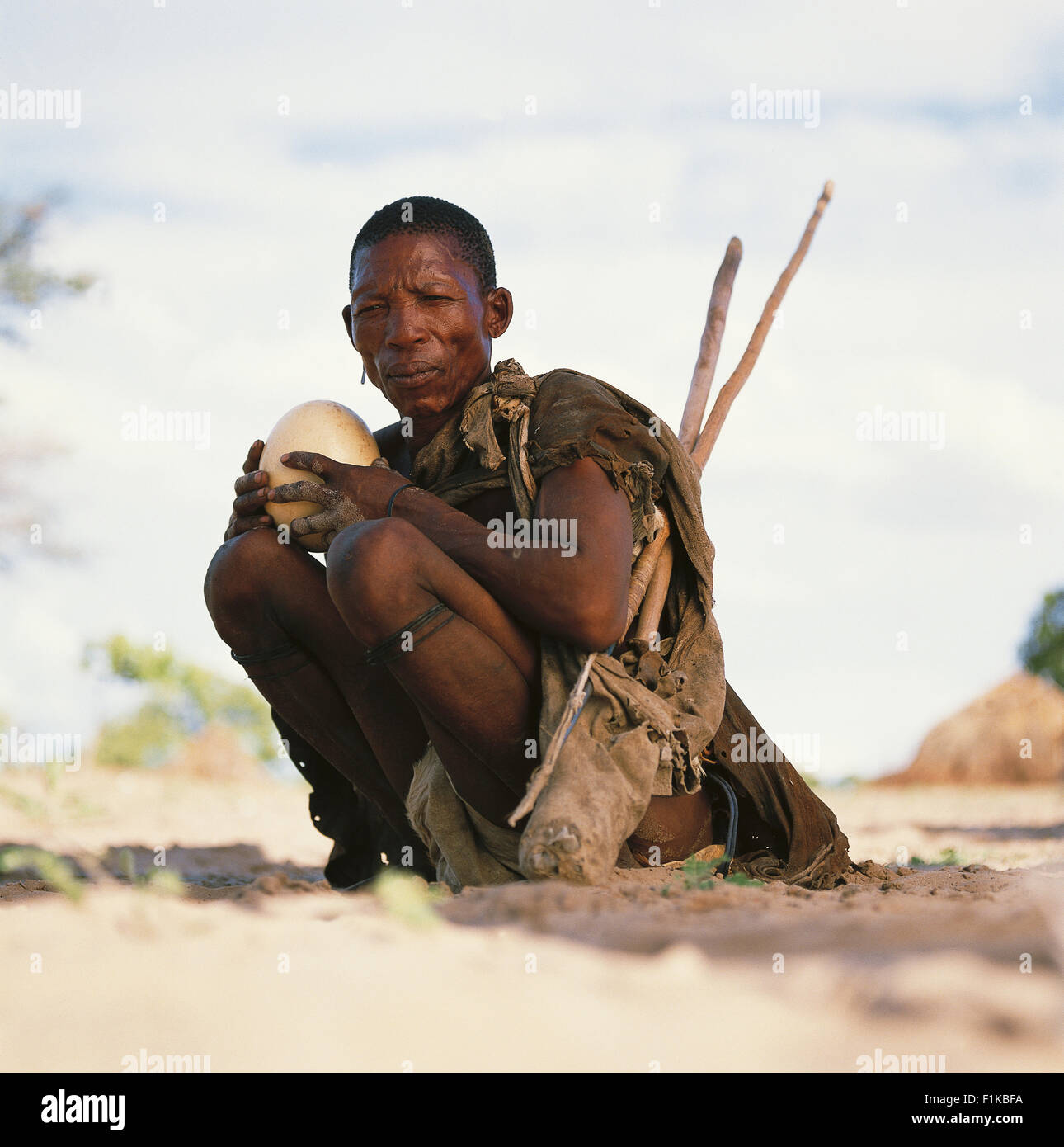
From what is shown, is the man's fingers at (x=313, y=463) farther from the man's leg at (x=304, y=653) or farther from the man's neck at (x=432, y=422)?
the man's neck at (x=432, y=422)

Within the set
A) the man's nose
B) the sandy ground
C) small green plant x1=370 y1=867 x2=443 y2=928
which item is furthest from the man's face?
small green plant x1=370 y1=867 x2=443 y2=928

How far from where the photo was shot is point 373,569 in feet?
7.48

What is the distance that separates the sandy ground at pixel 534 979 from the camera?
51.3 inches

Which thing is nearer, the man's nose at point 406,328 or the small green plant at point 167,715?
the man's nose at point 406,328

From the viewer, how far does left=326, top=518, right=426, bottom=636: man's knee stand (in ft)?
7.50

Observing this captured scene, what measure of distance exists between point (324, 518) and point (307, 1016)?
137cm

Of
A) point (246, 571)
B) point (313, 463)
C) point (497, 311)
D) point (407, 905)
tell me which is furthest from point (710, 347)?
point (407, 905)

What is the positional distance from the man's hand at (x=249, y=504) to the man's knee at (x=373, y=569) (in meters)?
0.45

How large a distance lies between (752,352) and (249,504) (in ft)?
6.59

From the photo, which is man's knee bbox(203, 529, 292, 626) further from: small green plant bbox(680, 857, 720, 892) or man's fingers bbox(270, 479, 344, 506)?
small green plant bbox(680, 857, 720, 892)

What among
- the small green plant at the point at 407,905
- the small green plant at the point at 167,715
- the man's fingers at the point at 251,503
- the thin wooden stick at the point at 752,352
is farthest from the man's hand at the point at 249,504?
the small green plant at the point at 167,715
